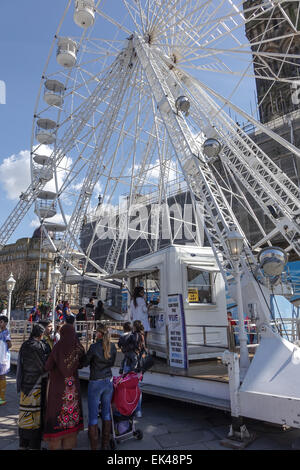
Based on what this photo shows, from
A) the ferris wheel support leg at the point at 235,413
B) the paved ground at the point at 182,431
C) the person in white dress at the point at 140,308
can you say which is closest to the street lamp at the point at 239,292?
the ferris wheel support leg at the point at 235,413

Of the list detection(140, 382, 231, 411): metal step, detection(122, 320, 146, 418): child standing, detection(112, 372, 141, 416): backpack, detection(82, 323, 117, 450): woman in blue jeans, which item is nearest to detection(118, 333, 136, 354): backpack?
detection(122, 320, 146, 418): child standing

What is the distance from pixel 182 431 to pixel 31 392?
2674 mm

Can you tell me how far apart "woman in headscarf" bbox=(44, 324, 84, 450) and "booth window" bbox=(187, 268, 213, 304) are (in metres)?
4.41

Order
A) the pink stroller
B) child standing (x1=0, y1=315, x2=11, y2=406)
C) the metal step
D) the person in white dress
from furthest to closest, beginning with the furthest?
the person in white dress, child standing (x1=0, y1=315, x2=11, y2=406), the metal step, the pink stroller

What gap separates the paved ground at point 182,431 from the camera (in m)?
5.14

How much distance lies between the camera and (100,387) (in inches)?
197

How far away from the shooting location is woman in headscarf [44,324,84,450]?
4.64 m

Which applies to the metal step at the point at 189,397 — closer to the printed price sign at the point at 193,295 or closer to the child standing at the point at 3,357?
the printed price sign at the point at 193,295

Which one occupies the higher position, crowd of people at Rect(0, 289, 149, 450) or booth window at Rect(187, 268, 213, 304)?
booth window at Rect(187, 268, 213, 304)

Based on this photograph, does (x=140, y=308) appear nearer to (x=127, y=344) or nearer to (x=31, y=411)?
(x=127, y=344)

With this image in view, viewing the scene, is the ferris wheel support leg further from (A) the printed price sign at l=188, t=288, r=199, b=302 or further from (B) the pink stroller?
(A) the printed price sign at l=188, t=288, r=199, b=302


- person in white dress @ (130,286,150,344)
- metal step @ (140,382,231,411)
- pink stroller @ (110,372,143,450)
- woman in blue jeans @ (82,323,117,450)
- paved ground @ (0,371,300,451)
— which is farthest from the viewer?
person in white dress @ (130,286,150,344)

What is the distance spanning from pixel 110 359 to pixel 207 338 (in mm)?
4231

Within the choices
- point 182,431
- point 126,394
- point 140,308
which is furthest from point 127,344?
point 140,308
